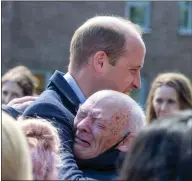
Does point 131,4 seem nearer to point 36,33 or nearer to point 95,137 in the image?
point 36,33

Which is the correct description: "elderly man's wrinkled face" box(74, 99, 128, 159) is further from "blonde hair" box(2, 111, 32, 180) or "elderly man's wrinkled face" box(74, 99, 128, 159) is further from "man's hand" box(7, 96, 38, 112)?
"blonde hair" box(2, 111, 32, 180)

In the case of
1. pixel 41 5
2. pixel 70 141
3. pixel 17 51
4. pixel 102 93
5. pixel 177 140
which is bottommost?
pixel 17 51

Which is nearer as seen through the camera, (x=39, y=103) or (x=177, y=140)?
(x=177, y=140)

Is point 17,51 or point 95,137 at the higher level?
point 95,137

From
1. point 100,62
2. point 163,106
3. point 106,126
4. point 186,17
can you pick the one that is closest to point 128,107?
point 106,126

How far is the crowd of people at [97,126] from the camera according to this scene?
1.58 meters

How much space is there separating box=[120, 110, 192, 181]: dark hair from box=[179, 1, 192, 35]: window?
18.1 metres

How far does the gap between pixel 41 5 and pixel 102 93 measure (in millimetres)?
16160

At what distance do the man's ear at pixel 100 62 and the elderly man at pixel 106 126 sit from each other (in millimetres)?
441

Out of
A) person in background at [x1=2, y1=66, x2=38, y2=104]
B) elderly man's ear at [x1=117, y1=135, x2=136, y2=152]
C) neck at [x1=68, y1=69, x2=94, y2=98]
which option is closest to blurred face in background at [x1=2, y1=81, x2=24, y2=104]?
person in background at [x1=2, y1=66, x2=38, y2=104]

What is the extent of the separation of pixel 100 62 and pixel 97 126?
1.78 ft

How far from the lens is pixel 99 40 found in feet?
10.4

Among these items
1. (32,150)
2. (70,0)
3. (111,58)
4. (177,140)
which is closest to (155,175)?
(177,140)

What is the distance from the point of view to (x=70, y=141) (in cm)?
267
